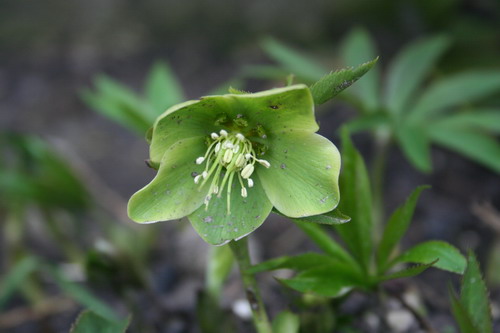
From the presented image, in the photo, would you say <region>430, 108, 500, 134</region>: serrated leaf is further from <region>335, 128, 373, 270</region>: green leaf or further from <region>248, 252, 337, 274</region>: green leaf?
<region>248, 252, 337, 274</region>: green leaf

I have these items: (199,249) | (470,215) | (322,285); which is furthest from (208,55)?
(322,285)

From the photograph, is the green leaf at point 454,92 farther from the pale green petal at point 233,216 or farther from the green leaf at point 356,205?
the pale green petal at point 233,216

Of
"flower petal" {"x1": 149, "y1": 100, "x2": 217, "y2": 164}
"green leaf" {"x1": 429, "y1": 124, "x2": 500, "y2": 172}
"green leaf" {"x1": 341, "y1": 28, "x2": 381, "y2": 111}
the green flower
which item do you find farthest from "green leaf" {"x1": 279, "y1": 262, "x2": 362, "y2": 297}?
"green leaf" {"x1": 341, "y1": 28, "x2": 381, "y2": 111}

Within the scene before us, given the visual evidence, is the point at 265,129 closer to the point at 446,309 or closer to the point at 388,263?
the point at 388,263

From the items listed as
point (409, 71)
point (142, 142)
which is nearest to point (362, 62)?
point (409, 71)

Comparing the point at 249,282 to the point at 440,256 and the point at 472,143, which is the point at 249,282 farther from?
the point at 472,143

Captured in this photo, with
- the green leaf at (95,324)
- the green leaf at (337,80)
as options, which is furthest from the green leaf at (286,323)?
the green leaf at (337,80)
